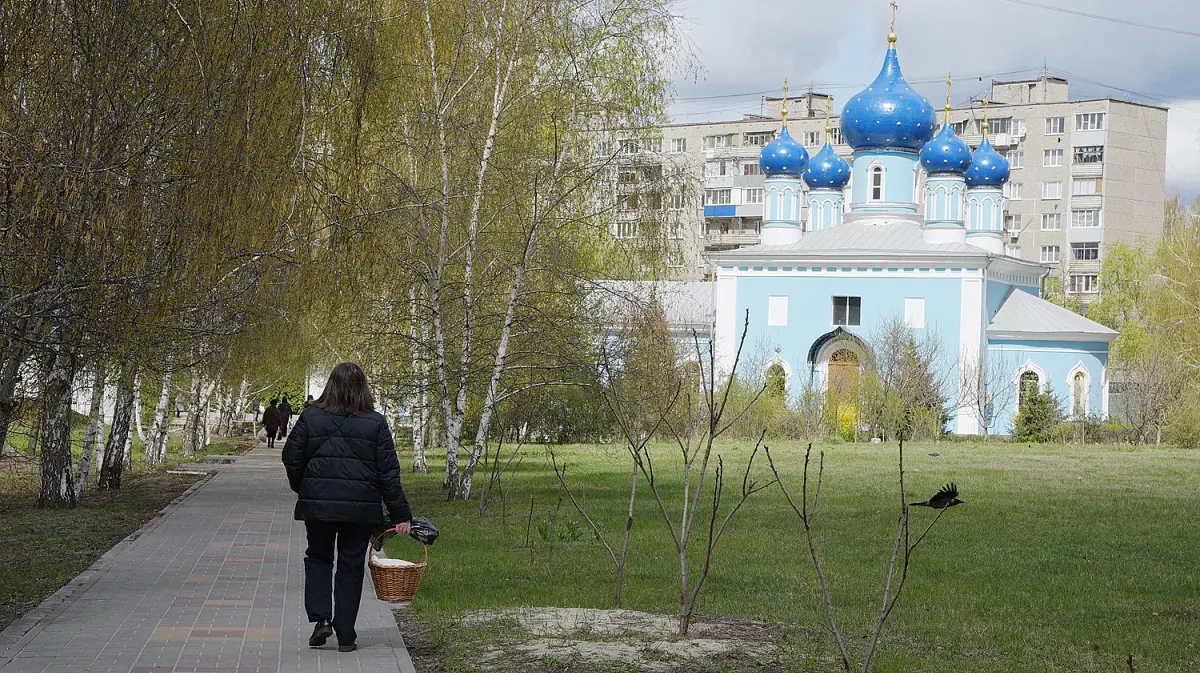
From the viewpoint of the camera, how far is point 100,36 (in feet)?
25.7

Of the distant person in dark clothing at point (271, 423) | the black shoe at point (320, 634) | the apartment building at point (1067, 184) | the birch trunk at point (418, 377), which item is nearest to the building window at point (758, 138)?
the apartment building at point (1067, 184)

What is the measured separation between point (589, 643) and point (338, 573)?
153 centimetres

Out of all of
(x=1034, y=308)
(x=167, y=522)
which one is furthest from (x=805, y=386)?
(x=167, y=522)

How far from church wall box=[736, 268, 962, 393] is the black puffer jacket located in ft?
141

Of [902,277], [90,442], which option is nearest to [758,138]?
[902,277]

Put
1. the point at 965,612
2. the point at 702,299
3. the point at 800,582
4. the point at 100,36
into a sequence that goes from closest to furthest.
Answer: the point at 100,36, the point at 965,612, the point at 800,582, the point at 702,299

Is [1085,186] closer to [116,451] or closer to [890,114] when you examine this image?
[890,114]

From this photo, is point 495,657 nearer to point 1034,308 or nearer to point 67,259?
point 67,259

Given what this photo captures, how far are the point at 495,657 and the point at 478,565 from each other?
450cm

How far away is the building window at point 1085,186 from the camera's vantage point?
83.1m

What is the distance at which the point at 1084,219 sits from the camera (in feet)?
275

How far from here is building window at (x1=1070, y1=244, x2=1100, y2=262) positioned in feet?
274

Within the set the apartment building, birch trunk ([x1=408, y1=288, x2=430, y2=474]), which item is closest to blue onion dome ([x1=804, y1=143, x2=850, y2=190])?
the apartment building

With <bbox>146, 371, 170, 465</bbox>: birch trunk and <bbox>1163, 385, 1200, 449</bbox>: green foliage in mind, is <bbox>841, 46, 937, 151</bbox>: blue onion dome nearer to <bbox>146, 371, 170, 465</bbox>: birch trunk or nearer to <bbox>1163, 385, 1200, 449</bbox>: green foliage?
<bbox>1163, 385, 1200, 449</bbox>: green foliage
